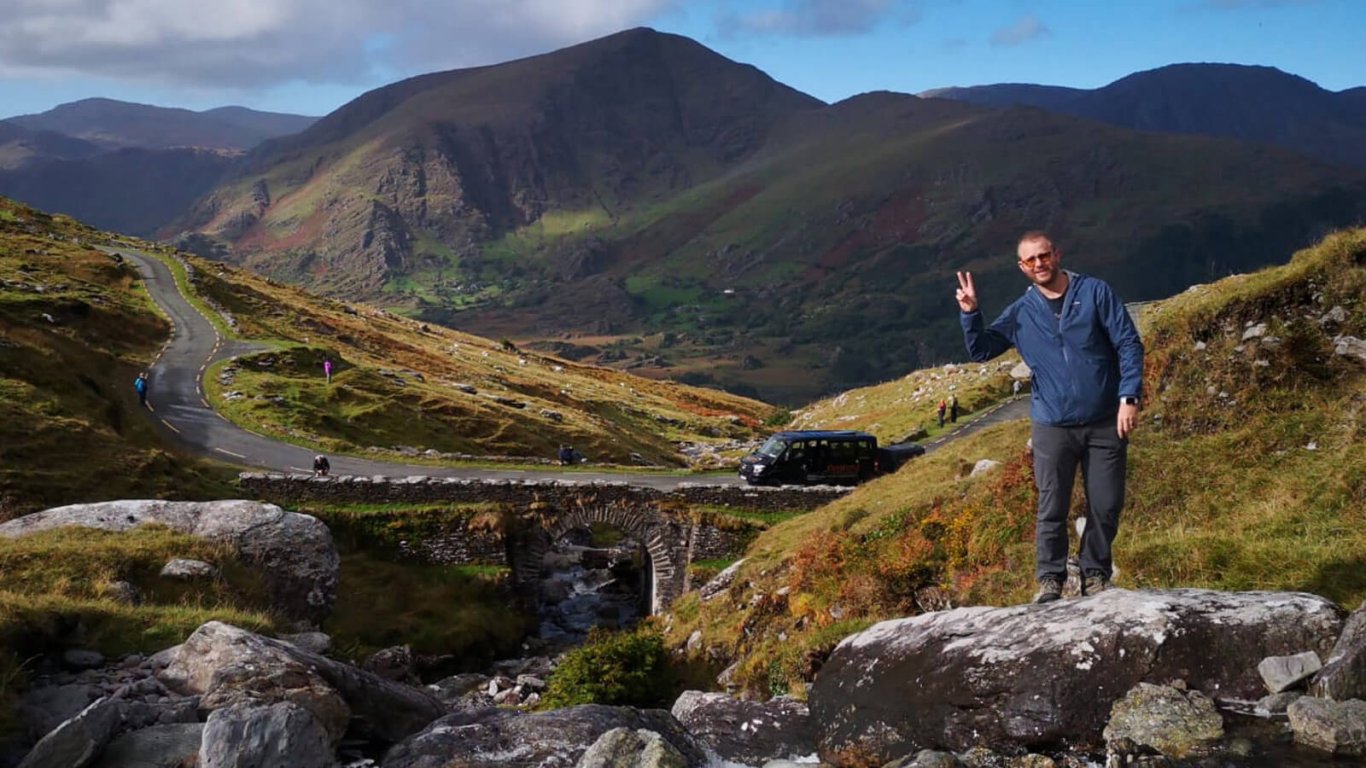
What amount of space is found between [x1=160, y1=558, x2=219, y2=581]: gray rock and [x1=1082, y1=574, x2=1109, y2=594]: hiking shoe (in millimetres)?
15278

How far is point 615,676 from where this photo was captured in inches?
902

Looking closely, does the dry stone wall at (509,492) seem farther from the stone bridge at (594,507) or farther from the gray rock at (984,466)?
the gray rock at (984,466)

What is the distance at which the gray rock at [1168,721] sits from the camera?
25.7ft

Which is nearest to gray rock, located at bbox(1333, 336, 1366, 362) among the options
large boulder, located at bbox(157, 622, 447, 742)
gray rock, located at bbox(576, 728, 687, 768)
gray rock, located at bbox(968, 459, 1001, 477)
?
gray rock, located at bbox(968, 459, 1001, 477)

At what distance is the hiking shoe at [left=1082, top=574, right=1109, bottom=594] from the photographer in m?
10.2

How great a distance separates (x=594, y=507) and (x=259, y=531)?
15.7 metres

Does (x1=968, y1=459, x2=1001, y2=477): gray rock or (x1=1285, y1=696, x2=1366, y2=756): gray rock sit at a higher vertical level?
(x1=1285, y1=696, x2=1366, y2=756): gray rock

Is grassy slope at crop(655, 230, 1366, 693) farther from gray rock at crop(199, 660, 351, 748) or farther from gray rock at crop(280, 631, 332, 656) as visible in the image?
gray rock at crop(199, 660, 351, 748)

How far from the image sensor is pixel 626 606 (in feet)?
137

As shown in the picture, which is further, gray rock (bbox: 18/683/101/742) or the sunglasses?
the sunglasses

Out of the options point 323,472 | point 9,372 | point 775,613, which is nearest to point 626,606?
point 323,472

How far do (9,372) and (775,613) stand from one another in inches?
1284

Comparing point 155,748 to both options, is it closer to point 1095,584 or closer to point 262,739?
point 262,739

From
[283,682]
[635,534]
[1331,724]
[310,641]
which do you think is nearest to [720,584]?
[635,534]
